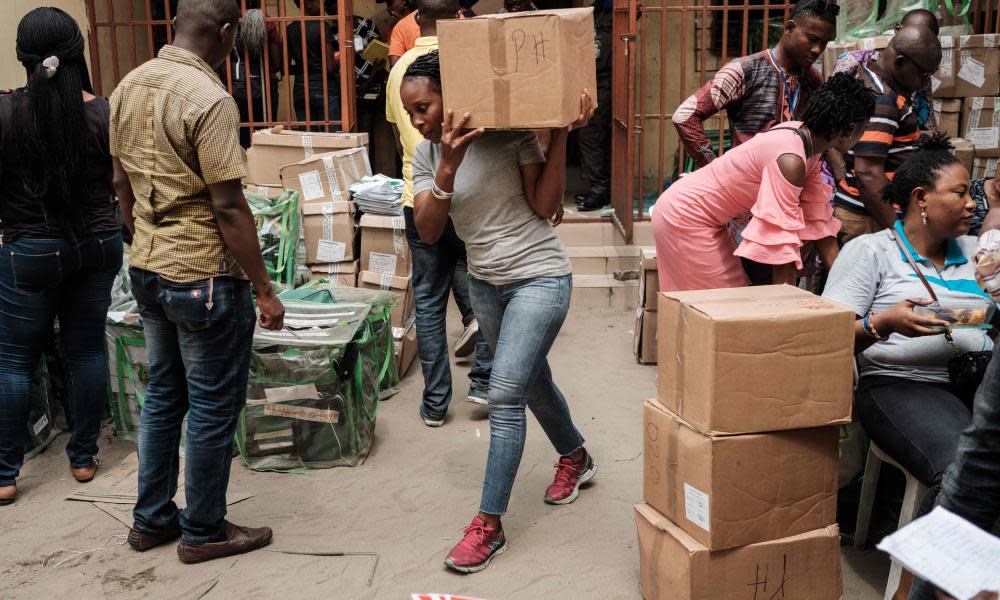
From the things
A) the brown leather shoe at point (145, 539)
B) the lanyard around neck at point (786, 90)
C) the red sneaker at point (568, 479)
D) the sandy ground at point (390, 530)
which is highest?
the lanyard around neck at point (786, 90)

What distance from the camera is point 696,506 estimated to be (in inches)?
111

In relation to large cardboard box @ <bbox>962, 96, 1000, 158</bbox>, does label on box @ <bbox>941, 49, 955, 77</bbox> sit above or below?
above

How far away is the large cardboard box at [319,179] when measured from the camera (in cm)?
571

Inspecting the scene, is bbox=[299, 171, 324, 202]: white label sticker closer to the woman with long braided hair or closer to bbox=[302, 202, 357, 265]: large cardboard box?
bbox=[302, 202, 357, 265]: large cardboard box

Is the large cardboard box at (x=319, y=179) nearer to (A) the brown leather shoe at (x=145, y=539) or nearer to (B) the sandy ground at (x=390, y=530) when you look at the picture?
(B) the sandy ground at (x=390, y=530)

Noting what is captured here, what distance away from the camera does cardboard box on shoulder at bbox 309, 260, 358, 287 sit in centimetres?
561

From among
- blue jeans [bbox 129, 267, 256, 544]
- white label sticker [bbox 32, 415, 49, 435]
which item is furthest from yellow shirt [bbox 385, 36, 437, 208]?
white label sticker [bbox 32, 415, 49, 435]

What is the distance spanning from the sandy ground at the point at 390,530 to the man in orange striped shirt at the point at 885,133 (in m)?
1.43

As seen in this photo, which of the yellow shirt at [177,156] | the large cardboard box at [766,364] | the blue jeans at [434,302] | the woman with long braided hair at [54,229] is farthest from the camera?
the blue jeans at [434,302]

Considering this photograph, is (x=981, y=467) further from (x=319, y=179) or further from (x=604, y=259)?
(x=604, y=259)

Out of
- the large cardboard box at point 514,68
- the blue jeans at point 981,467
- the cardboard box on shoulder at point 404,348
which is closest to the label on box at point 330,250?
the cardboard box on shoulder at point 404,348

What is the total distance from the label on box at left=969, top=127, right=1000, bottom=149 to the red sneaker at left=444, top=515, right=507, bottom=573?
406cm

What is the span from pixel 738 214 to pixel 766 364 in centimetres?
136

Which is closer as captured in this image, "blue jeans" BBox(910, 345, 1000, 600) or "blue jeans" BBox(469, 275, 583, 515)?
"blue jeans" BBox(910, 345, 1000, 600)
